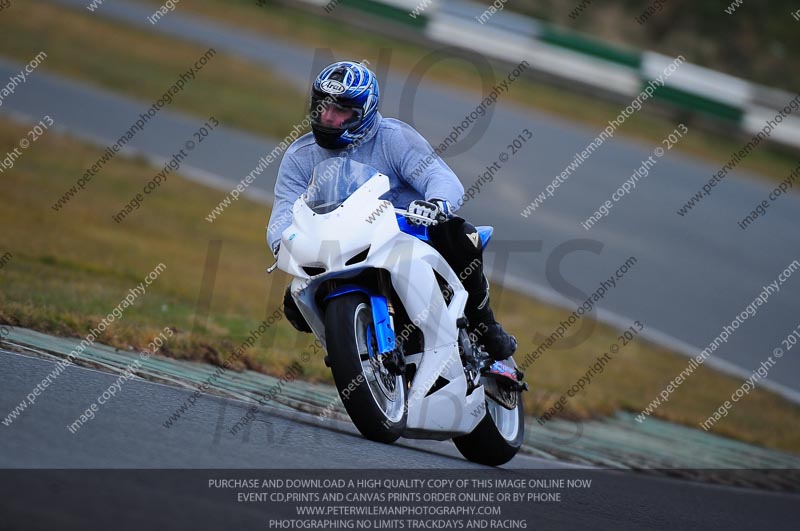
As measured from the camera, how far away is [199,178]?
16484 millimetres

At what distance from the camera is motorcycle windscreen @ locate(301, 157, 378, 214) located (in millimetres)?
6051

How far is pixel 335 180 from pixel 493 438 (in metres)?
1.77

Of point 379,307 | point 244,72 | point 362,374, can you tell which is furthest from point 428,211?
point 244,72

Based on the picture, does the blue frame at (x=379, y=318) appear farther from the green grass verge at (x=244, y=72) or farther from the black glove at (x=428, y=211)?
the green grass verge at (x=244, y=72)

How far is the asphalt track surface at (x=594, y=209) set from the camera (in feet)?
45.2

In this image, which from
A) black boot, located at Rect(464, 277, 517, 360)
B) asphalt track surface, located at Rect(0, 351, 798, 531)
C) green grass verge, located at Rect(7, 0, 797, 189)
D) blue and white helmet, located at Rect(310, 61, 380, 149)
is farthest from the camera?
green grass verge, located at Rect(7, 0, 797, 189)

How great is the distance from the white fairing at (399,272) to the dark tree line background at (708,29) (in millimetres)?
28119

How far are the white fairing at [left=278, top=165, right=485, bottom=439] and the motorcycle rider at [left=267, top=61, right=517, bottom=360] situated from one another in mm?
163

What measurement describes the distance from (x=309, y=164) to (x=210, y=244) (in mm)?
7157

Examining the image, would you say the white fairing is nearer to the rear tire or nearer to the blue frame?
the blue frame

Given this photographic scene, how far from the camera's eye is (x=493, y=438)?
21.4 ft

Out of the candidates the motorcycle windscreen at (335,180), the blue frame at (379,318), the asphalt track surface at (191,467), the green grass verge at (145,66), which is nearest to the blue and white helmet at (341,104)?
the motorcycle windscreen at (335,180)

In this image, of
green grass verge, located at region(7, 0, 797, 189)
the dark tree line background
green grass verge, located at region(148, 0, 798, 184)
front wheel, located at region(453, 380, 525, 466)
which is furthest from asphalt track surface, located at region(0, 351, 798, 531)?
the dark tree line background

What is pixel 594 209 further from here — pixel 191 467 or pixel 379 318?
→ pixel 191 467
